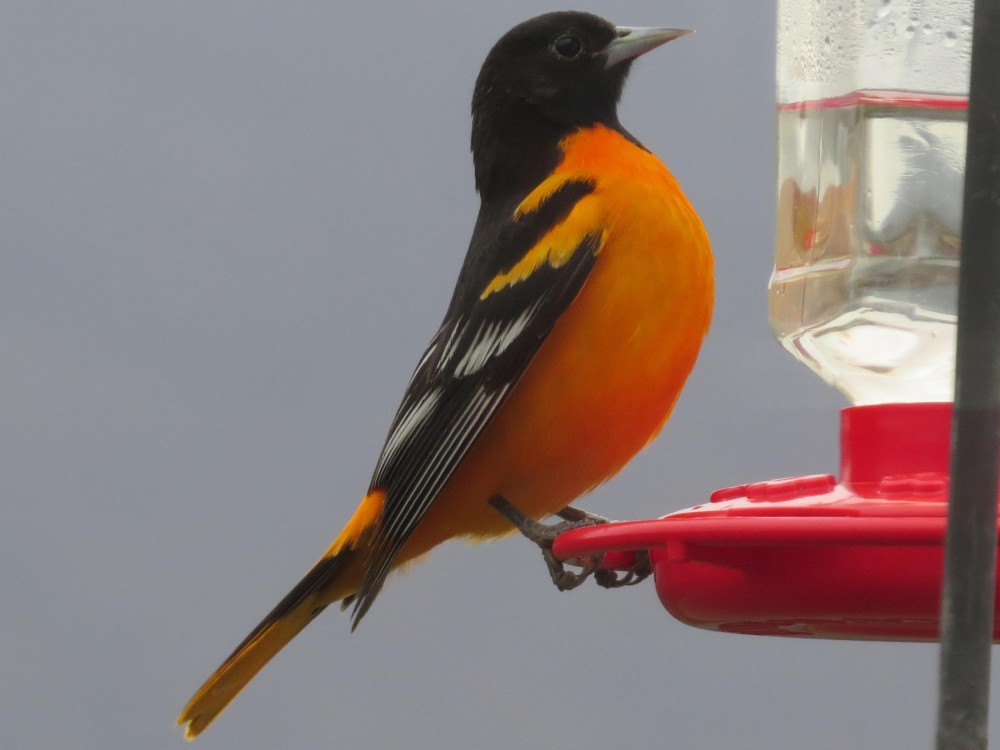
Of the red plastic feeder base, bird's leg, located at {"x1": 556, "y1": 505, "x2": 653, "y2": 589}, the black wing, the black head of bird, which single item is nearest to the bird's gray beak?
the black head of bird

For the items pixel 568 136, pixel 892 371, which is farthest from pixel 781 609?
pixel 568 136

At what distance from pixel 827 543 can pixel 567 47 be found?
5.48ft

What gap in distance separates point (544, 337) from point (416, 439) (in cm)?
29

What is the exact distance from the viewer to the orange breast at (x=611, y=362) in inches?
86.7

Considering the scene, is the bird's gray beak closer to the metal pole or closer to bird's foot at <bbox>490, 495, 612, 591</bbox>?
bird's foot at <bbox>490, 495, 612, 591</bbox>

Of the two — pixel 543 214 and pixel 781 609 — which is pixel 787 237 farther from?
pixel 781 609

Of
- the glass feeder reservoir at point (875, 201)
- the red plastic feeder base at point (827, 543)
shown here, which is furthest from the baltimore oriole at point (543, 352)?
the red plastic feeder base at point (827, 543)

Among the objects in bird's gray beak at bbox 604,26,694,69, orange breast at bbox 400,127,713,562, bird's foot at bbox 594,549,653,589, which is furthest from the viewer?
bird's gray beak at bbox 604,26,694,69

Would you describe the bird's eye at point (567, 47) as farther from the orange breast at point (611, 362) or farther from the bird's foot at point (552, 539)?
the bird's foot at point (552, 539)

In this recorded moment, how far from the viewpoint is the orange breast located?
7.22 ft

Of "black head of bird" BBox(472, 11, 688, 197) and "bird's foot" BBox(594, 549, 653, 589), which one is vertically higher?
"black head of bird" BBox(472, 11, 688, 197)

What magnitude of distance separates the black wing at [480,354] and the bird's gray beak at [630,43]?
0.40 metres

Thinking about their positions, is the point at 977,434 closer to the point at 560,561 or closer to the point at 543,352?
the point at 560,561

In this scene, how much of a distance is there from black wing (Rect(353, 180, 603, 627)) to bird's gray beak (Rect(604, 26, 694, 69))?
15.7 inches
